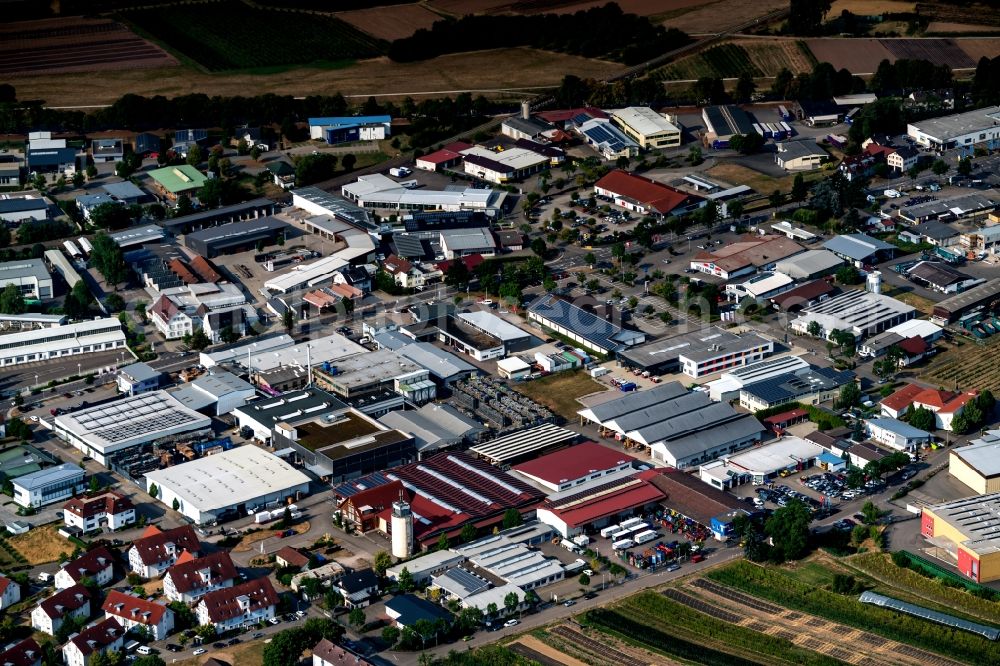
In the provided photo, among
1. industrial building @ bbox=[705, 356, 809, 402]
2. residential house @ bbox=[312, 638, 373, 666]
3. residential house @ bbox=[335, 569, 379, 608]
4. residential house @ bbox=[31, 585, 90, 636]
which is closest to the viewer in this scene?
residential house @ bbox=[312, 638, 373, 666]

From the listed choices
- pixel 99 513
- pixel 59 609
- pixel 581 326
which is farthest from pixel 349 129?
pixel 59 609

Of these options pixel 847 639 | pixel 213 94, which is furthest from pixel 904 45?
pixel 847 639

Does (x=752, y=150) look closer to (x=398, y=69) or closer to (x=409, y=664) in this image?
(x=398, y=69)

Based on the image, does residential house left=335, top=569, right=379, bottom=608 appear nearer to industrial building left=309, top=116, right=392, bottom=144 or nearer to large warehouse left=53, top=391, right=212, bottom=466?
large warehouse left=53, top=391, right=212, bottom=466

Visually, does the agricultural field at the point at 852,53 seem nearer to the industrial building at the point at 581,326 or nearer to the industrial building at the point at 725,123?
the industrial building at the point at 725,123

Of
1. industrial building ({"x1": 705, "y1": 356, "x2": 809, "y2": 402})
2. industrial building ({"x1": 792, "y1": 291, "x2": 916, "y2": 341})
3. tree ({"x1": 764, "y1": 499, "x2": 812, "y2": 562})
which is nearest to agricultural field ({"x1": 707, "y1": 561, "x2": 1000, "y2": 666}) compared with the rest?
tree ({"x1": 764, "y1": 499, "x2": 812, "y2": 562})
